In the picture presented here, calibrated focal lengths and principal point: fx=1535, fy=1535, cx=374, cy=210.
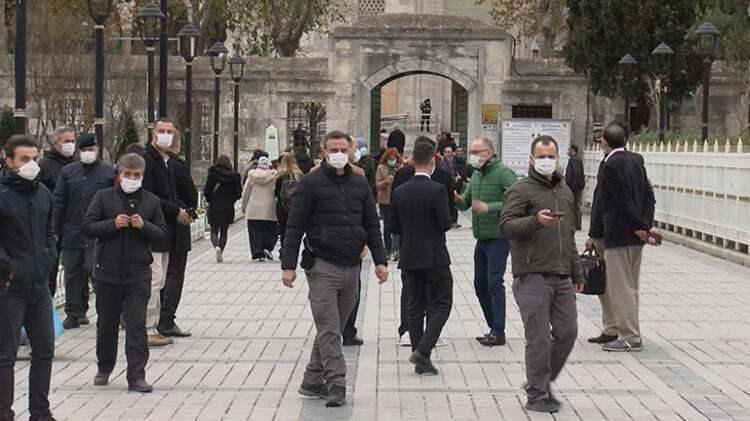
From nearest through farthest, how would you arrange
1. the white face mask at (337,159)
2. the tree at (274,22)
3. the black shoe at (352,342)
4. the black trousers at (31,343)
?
1. the black trousers at (31,343)
2. the white face mask at (337,159)
3. the black shoe at (352,342)
4. the tree at (274,22)

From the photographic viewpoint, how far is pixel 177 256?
13.7 meters

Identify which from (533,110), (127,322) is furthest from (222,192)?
(533,110)

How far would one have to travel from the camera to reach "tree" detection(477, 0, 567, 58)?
47406 mm

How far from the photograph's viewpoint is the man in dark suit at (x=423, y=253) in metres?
11.6

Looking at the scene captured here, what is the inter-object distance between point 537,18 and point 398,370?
40670 millimetres

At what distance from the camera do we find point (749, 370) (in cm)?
1180

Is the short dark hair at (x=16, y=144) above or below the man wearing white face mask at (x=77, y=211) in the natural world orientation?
above

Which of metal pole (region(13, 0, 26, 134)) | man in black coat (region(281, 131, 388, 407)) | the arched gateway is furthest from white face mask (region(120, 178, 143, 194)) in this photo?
the arched gateway

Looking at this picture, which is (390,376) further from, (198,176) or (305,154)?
(198,176)

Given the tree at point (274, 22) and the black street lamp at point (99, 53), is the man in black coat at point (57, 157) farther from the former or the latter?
the tree at point (274, 22)

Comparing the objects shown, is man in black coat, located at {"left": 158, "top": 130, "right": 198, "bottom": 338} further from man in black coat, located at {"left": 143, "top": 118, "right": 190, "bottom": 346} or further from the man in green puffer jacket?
the man in green puffer jacket

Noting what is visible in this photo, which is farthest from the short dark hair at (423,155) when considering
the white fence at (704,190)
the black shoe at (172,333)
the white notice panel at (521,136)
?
the white notice panel at (521,136)

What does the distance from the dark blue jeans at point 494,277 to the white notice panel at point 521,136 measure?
21.1 metres

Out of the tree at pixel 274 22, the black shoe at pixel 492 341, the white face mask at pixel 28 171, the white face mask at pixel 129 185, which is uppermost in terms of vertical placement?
Answer: the tree at pixel 274 22
